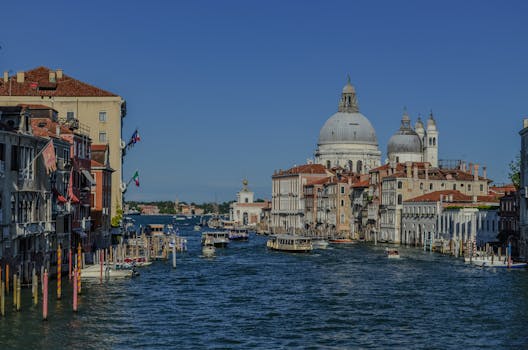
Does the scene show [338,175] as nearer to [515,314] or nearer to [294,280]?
[294,280]

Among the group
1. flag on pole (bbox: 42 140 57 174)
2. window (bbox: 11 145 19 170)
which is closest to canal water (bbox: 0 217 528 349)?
window (bbox: 11 145 19 170)

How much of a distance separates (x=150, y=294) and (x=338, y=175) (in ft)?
306

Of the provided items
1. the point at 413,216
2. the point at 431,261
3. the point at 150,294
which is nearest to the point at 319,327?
the point at 150,294

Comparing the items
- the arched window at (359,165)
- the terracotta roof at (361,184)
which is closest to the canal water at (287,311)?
the terracotta roof at (361,184)

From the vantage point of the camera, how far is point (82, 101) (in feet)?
232

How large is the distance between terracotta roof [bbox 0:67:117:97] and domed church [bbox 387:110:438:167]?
3205 inches

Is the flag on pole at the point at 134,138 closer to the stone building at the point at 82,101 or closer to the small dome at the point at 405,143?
the stone building at the point at 82,101

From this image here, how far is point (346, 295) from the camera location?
4450cm

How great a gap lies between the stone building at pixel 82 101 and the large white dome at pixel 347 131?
3544 inches

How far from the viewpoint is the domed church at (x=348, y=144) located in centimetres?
15912

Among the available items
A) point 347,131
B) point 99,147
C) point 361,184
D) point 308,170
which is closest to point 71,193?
point 99,147

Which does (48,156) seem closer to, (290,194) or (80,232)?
(80,232)

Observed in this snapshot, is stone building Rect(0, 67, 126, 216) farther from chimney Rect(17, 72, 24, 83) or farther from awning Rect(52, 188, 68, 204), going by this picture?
awning Rect(52, 188, 68, 204)

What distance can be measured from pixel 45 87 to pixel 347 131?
94.6m
